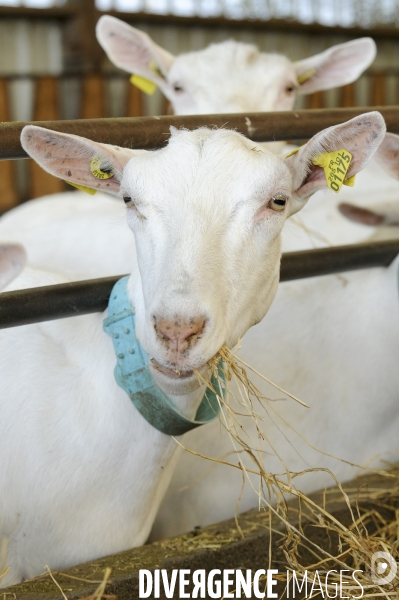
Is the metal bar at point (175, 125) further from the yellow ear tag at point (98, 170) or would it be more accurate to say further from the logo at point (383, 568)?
the logo at point (383, 568)

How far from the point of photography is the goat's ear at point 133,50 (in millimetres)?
3980

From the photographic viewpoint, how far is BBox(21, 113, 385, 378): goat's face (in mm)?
1692

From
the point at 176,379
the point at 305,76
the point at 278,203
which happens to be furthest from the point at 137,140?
the point at 305,76

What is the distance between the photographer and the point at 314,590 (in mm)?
2094

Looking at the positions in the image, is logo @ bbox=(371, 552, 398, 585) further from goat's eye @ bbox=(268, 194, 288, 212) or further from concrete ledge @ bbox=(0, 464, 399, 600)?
goat's eye @ bbox=(268, 194, 288, 212)

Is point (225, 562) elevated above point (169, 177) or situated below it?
below

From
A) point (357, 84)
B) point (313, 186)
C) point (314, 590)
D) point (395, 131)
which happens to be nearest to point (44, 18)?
point (357, 84)

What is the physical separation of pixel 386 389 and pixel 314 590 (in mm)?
1179

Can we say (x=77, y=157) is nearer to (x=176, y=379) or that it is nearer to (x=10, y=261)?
(x=10, y=261)

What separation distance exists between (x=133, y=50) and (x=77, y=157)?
224 cm

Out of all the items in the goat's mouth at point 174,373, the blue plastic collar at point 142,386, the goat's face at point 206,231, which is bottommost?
the blue plastic collar at point 142,386

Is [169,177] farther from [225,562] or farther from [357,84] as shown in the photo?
[357,84]

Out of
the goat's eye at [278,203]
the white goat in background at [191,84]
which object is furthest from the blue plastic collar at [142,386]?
the white goat in background at [191,84]

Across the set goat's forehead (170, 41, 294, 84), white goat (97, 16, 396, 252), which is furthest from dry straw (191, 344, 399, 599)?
goat's forehead (170, 41, 294, 84)
